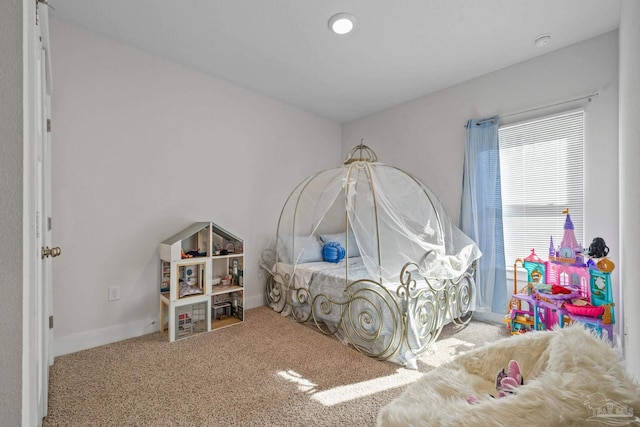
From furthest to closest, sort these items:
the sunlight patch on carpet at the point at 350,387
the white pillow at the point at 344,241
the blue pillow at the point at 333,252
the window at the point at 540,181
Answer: the white pillow at the point at 344,241
the blue pillow at the point at 333,252
the window at the point at 540,181
the sunlight patch on carpet at the point at 350,387

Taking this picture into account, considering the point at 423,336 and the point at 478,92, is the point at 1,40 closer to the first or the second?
the point at 423,336

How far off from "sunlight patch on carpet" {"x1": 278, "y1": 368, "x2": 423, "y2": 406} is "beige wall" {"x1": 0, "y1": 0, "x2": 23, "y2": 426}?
1414 mm

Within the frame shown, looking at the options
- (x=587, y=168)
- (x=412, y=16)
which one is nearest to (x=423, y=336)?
(x=587, y=168)

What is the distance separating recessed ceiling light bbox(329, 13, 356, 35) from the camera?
2.11 meters

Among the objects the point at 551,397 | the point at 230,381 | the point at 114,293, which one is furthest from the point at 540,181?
the point at 114,293

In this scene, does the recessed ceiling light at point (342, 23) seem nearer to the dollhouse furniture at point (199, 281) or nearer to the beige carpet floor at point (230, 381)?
the dollhouse furniture at point (199, 281)

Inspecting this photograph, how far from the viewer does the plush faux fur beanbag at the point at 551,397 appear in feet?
2.07

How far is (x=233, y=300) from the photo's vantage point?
3029 millimetres

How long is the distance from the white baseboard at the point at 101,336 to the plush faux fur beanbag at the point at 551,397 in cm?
248

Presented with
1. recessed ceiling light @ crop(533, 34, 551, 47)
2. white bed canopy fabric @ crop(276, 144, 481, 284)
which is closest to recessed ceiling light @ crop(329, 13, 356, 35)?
white bed canopy fabric @ crop(276, 144, 481, 284)

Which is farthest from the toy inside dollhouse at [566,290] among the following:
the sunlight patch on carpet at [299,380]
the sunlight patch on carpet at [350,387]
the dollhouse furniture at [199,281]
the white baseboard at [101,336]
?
the white baseboard at [101,336]

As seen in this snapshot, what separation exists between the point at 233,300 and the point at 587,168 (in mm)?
3478

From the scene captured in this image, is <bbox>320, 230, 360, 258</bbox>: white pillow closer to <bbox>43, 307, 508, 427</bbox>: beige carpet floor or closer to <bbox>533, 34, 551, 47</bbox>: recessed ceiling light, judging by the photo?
<bbox>43, 307, 508, 427</bbox>: beige carpet floor

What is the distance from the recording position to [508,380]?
38.1 inches
